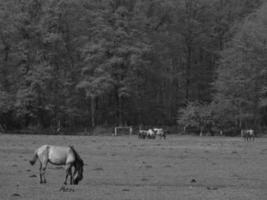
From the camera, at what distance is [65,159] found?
21359 millimetres

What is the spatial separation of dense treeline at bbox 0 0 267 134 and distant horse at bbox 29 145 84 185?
2131 inches

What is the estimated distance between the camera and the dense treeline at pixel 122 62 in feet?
255

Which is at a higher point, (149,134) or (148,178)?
(149,134)

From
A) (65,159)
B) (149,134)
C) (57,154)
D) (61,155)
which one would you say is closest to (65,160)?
(65,159)

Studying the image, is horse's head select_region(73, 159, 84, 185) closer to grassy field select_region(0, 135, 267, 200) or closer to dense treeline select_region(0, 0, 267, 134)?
grassy field select_region(0, 135, 267, 200)

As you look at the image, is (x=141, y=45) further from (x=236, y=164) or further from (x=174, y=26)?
(x=236, y=164)

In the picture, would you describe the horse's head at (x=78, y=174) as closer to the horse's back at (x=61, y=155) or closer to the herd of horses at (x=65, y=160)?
the herd of horses at (x=65, y=160)

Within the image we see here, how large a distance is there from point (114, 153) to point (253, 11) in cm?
5493

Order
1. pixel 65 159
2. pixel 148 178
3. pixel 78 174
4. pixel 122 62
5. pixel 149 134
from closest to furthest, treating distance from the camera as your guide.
Answer: 1. pixel 78 174
2. pixel 65 159
3. pixel 148 178
4. pixel 149 134
5. pixel 122 62

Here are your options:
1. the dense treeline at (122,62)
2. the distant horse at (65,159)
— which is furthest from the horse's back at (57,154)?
the dense treeline at (122,62)

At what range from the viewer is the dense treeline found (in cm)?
7769

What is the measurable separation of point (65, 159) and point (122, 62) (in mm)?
57986

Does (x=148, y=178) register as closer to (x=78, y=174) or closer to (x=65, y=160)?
(x=78, y=174)

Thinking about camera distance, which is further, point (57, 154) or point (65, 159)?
point (57, 154)
